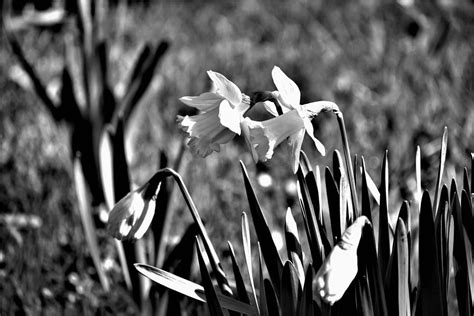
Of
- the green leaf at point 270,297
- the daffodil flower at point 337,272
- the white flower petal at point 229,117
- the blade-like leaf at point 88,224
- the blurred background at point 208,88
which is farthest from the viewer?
the blurred background at point 208,88

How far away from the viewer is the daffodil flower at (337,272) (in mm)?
882

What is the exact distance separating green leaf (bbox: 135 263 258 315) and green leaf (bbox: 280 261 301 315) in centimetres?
8

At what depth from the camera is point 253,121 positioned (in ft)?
3.37

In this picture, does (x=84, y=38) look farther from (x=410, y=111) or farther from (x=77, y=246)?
(x=410, y=111)

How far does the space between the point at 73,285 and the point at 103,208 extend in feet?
0.93

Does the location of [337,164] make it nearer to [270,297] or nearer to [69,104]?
[270,297]

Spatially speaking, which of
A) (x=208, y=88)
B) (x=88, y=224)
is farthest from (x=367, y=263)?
(x=208, y=88)

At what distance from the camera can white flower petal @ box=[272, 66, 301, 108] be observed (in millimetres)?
1038

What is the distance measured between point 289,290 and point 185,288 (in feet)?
0.58

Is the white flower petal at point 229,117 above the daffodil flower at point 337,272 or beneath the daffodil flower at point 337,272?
above

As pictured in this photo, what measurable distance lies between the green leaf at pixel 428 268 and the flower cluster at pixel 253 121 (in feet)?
0.57

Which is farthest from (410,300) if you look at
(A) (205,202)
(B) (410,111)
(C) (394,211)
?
(B) (410,111)

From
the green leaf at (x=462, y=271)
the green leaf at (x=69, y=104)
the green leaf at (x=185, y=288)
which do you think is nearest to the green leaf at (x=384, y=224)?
the green leaf at (x=462, y=271)

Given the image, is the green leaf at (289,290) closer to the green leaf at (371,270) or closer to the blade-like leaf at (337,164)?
the green leaf at (371,270)
